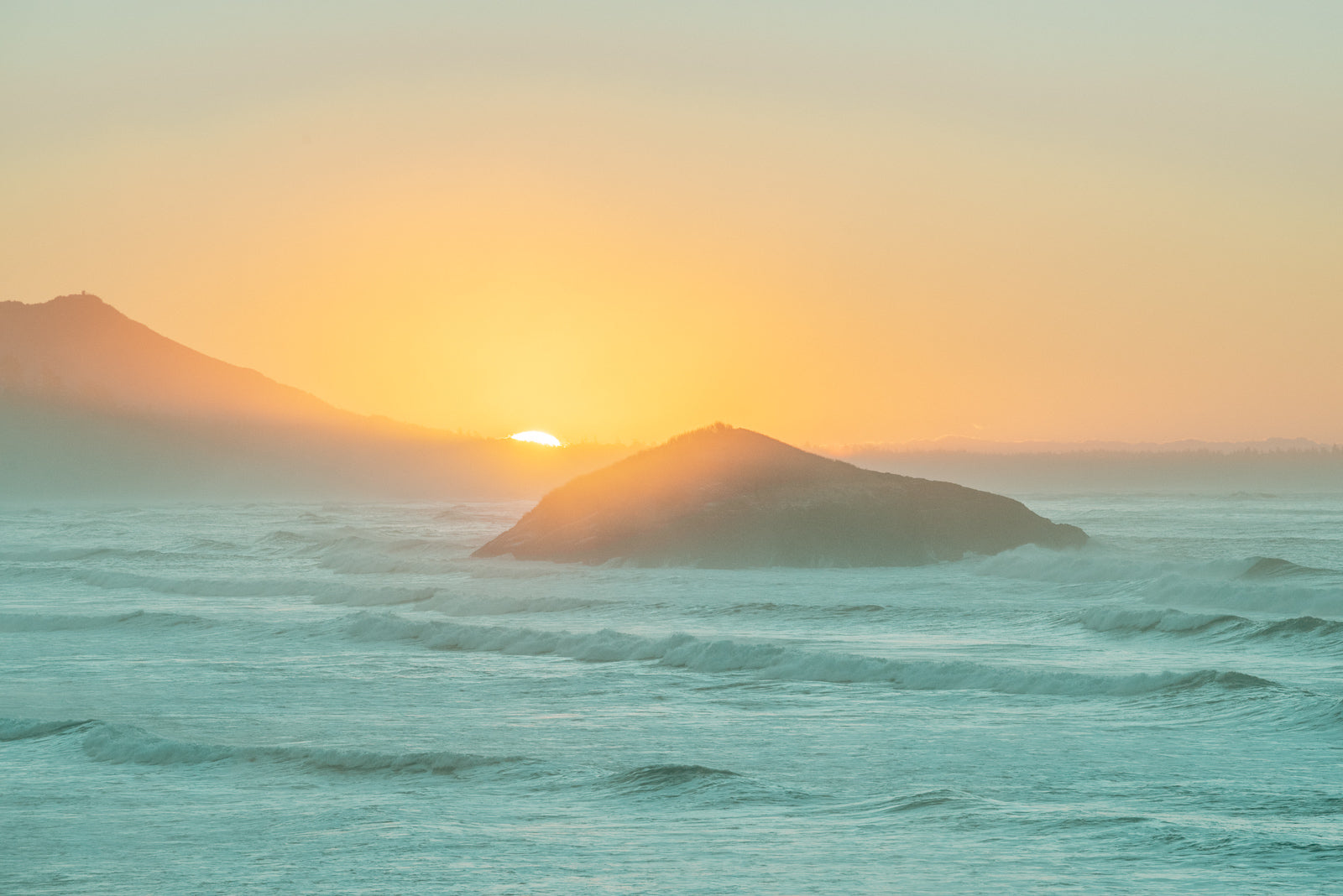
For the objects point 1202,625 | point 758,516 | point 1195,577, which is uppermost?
point 758,516

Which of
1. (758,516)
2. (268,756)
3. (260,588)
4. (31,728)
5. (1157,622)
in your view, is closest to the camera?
(268,756)

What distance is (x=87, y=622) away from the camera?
34.2 meters

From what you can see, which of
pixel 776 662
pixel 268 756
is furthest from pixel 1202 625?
pixel 268 756

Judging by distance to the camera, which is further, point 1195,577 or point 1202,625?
point 1195,577

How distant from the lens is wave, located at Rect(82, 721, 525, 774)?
15648mm

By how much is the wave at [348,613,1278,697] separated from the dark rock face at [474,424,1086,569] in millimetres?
16691

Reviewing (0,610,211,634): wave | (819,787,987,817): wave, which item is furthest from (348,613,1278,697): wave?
(819,787,987,817): wave

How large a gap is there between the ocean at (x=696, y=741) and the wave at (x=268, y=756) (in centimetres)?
5

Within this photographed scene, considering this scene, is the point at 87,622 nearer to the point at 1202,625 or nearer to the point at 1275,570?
the point at 1202,625

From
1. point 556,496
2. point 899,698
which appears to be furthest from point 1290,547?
point 899,698

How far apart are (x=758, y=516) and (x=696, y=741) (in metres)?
30.1

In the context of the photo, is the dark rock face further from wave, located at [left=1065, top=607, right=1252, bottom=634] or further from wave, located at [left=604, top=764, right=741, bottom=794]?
wave, located at [left=604, top=764, right=741, bottom=794]

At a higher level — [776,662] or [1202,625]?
[1202,625]

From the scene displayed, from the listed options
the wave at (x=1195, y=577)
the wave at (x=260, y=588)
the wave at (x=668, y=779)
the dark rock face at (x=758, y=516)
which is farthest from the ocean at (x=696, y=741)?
the dark rock face at (x=758, y=516)
